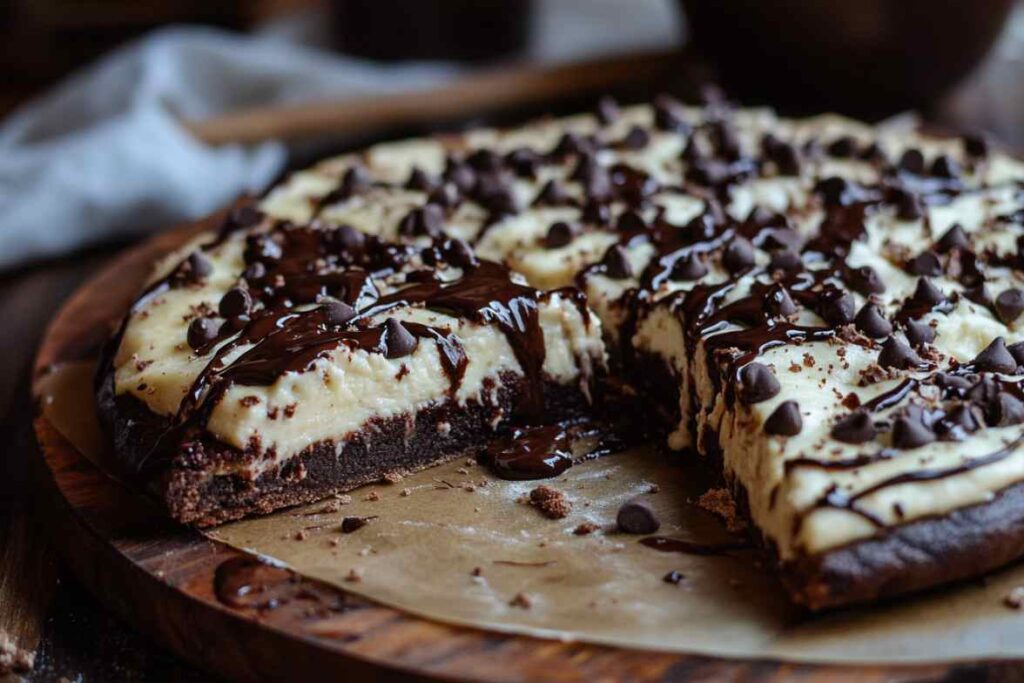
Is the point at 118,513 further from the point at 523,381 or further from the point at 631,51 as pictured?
the point at 631,51

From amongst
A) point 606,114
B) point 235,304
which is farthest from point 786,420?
point 606,114

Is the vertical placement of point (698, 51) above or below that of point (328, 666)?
above

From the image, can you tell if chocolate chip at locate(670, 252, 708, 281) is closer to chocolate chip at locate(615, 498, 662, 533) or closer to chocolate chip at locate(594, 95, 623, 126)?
chocolate chip at locate(615, 498, 662, 533)

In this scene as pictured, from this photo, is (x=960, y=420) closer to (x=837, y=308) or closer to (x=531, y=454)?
(x=837, y=308)

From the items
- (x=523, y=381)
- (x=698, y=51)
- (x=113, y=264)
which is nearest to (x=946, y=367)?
(x=523, y=381)

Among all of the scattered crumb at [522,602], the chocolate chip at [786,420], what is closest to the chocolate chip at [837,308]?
the chocolate chip at [786,420]

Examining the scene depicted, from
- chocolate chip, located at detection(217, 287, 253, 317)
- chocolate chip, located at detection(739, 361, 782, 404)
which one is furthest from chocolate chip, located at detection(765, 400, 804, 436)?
chocolate chip, located at detection(217, 287, 253, 317)
